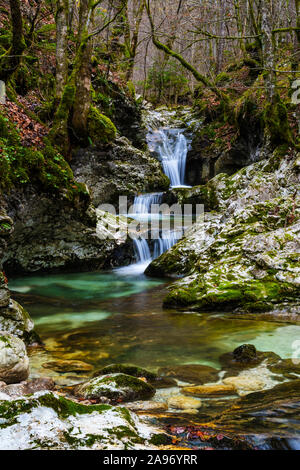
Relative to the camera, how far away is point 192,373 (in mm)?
3361

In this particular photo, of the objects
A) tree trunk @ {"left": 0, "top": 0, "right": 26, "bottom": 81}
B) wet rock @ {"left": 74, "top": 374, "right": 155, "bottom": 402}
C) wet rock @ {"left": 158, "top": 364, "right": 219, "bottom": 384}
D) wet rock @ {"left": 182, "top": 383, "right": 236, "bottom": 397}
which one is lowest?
wet rock @ {"left": 158, "top": 364, "right": 219, "bottom": 384}

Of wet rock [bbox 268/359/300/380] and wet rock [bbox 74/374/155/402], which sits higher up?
wet rock [bbox 74/374/155/402]

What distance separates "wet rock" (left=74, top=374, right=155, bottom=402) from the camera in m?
2.71

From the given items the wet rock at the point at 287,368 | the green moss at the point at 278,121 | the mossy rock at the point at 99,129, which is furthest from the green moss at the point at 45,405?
Answer: the mossy rock at the point at 99,129

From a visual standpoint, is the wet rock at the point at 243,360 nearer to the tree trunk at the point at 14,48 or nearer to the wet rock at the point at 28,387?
the wet rock at the point at 28,387

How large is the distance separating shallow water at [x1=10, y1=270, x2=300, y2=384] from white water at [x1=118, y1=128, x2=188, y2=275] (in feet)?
8.11

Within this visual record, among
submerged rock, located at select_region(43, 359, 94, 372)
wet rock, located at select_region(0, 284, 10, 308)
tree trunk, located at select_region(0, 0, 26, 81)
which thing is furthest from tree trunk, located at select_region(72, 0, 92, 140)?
submerged rock, located at select_region(43, 359, 94, 372)

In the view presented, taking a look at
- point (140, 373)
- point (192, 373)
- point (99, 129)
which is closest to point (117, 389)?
point (140, 373)

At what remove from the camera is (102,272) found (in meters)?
9.20

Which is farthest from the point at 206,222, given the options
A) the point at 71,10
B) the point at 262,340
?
the point at 71,10

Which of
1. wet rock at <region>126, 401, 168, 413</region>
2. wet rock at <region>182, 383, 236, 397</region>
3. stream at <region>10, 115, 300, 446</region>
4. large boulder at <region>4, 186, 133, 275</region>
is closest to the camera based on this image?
wet rock at <region>126, 401, 168, 413</region>

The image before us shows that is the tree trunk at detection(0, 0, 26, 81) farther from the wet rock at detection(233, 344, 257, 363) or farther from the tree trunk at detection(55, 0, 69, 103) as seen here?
the wet rock at detection(233, 344, 257, 363)

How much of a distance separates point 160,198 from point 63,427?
485 inches

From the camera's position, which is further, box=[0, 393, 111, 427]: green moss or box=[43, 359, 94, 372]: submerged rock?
box=[43, 359, 94, 372]: submerged rock
